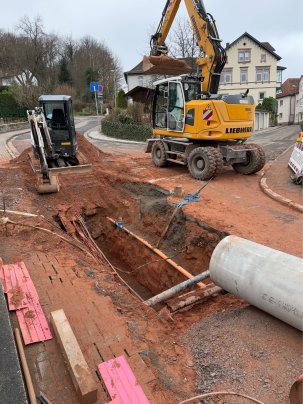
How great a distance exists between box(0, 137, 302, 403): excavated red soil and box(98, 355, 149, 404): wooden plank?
0.54ft

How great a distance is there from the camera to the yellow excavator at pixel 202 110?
33.7ft

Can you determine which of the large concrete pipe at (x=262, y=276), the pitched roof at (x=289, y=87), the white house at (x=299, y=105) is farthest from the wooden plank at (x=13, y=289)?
the pitched roof at (x=289, y=87)

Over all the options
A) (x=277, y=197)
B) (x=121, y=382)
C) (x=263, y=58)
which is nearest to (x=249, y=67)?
(x=263, y=58)

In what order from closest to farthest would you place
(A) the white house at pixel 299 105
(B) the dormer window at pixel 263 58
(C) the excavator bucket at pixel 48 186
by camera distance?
(C) the excavator bucket at pixel 48 186 → (B) the dormer window at pixel 263 58 → (A) the white house at pixel 299 105

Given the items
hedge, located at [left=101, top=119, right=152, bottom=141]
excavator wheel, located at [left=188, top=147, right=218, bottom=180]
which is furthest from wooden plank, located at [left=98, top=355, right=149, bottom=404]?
hedge, located at [left=101, top=119, right=152, bottom=141]

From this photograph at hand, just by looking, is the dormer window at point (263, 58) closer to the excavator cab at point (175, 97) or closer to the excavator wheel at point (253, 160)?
the excavator cab at point (175, 97)

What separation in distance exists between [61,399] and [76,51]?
2656 inches

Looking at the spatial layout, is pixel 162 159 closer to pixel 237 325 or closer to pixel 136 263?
pixel 136 263

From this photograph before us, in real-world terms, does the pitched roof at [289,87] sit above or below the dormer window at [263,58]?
below

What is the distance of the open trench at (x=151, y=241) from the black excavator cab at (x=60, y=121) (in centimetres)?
336

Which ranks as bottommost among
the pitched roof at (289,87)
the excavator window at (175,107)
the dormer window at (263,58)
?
the excavator window at (175,107)

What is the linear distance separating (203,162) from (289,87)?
49.4 meters

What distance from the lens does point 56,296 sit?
4.61 metres

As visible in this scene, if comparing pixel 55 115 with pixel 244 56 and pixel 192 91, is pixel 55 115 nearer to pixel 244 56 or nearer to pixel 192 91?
pixel 192 91
